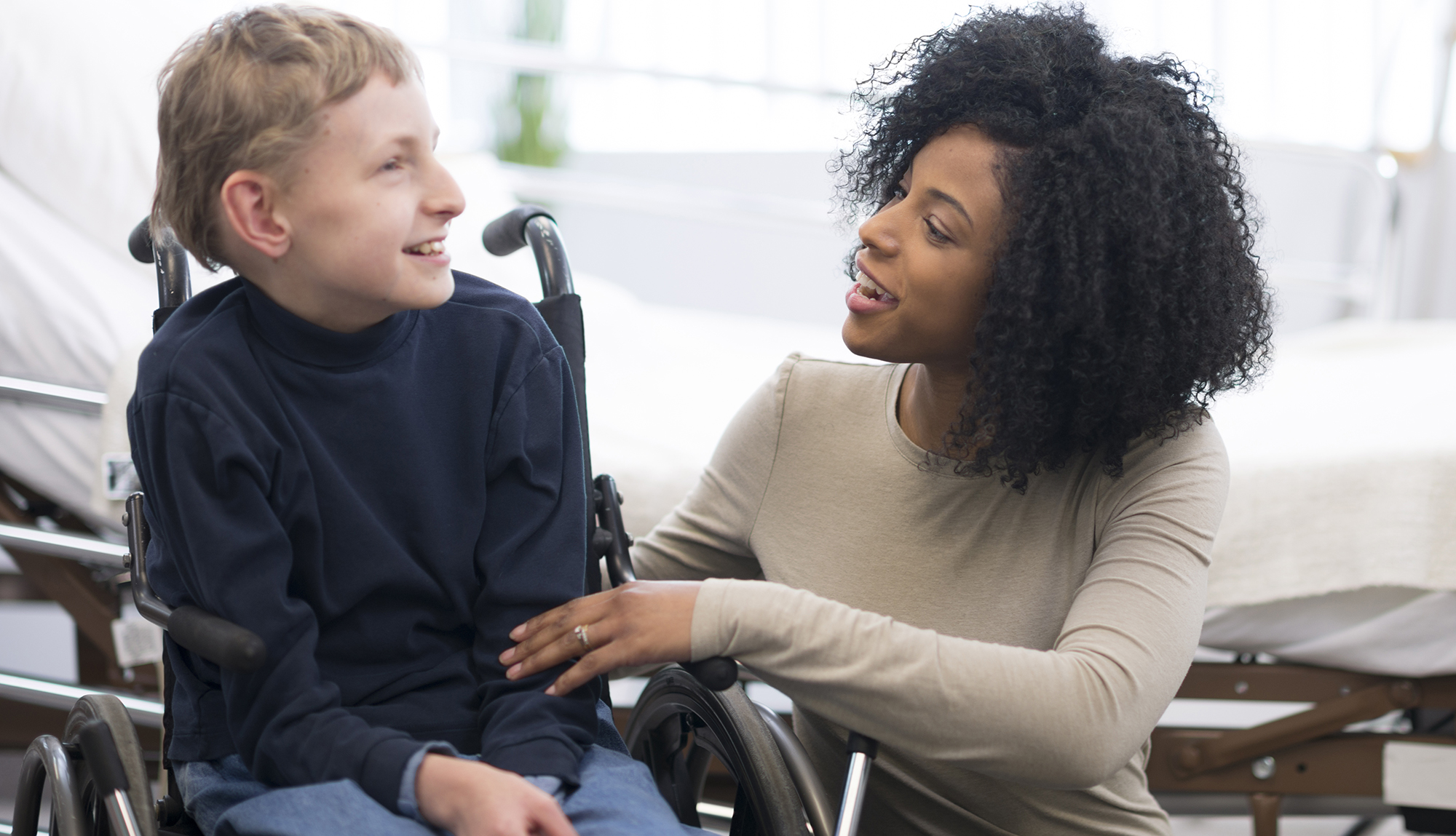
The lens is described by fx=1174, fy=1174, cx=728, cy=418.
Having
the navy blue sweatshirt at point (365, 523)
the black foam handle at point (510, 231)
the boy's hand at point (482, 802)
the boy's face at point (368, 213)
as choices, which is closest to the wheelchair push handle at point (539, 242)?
the black foam handle at point (510, 231)

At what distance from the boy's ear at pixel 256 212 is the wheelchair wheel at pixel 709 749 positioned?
513mm

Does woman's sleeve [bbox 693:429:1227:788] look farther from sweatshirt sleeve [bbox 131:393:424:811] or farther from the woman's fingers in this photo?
sweatshirt sleeve [bbox 131:393:424:811]

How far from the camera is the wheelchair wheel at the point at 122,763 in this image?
84 cm

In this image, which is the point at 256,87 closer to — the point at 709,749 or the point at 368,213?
the point at 368,213

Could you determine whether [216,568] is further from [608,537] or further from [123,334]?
[123,334]

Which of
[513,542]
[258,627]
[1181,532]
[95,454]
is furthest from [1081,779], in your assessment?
[95,454]

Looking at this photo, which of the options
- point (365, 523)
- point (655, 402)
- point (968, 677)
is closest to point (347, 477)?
point (365, 523)

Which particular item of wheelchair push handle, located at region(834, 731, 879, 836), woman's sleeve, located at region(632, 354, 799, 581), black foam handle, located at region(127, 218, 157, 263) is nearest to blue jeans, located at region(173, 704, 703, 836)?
wheelchair push handle, located at region(834, 731, 879, 836)

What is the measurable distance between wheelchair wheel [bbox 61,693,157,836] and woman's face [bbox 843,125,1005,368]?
25.5 inches

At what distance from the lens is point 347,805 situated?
79cm

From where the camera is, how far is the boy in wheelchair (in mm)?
834

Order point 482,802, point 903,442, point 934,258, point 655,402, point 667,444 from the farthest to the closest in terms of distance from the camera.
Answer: point 655,402, point 667,444, point 903,442, point 934,258, point 482,802

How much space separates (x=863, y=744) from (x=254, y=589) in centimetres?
47

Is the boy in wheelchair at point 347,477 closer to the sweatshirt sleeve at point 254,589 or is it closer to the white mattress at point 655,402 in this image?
the sweatshirt sleeve at point 254,589
